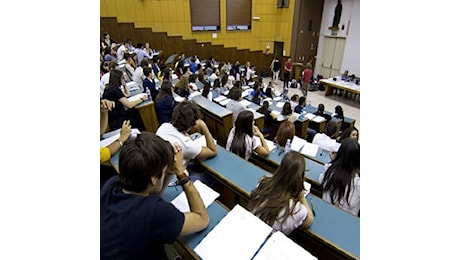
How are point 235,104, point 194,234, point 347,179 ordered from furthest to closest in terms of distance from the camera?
point 235,104, point 347,179, point 194,234

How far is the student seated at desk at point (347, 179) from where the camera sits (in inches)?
75.9

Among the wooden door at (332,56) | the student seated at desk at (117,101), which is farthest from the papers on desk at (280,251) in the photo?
the wooden door at (332,56)

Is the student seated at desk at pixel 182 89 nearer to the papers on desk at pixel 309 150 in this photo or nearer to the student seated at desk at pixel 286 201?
the papers on desk at pixel 309 150

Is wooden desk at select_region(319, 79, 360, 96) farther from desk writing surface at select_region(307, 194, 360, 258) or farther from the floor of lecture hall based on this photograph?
desk writing surface at select_region(307, 194, 360, 258)

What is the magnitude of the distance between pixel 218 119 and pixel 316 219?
2363mm

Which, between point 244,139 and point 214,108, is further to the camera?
point 214,108

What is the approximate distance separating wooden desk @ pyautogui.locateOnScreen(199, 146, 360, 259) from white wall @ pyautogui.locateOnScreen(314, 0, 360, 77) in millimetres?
10343

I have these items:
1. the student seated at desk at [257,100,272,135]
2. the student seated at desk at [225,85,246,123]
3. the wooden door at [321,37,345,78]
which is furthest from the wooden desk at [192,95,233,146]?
the wooden door at [321,37,345,78]

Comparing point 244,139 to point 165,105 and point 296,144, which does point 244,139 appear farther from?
point 165,105

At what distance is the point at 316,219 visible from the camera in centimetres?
154

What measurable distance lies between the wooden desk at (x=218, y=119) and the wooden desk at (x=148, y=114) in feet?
2.43

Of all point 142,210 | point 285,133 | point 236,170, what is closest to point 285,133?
point 285,133

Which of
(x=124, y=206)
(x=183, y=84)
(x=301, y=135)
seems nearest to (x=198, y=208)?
(x=124, y=206)

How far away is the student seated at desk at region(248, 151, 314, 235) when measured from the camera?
145 cm
